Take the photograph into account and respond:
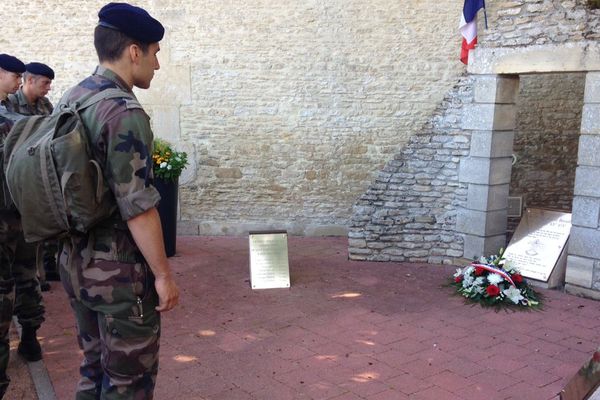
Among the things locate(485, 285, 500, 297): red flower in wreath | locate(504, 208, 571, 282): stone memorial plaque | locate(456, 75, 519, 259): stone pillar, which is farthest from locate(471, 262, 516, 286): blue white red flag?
locate(456, 75, 519, 259): stone pillar

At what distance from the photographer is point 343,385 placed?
4016mm

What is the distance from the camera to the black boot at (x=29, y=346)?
14.0ft

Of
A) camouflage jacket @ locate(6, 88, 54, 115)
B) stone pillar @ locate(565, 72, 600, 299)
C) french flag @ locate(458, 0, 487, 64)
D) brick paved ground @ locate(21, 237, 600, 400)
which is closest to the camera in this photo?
brick paved ground @ locate(21, 237, 600, 400)

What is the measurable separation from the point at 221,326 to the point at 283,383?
123 cm

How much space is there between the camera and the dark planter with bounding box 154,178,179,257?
7.02 m

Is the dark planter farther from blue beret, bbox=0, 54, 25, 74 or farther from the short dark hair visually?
the short dark hair

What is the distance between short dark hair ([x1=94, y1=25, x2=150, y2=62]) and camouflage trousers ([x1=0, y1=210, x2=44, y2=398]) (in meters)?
1.59

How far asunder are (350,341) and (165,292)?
258cm

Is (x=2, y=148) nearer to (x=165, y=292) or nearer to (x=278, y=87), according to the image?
(x=165, y=292)

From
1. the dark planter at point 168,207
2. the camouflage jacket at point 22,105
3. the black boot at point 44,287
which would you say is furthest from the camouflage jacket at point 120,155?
the dark planter at point 168,207

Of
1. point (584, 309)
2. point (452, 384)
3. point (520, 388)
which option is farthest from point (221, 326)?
point (584, 309)

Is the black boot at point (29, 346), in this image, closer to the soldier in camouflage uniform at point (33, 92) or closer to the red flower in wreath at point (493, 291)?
the soldier in camouflage uniform at point (33, 92)

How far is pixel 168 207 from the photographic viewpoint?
709cm

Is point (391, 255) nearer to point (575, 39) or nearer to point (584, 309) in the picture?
point (584, 309)
